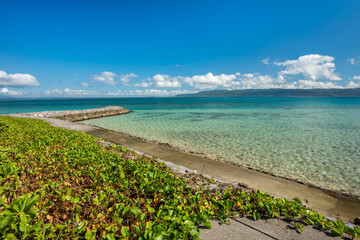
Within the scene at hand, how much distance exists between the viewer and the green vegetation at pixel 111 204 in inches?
98.1

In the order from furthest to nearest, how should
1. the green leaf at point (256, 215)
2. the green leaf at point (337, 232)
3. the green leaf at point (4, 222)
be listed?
the green leaf at point (256, 215) → the green leaf at point (337, 232) → the green leaf at point (4, 222)

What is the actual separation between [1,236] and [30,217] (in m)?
0.39

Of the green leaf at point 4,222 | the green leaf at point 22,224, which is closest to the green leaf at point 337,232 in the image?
the green leaf at point 22,224

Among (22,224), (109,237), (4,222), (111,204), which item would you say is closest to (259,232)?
(109,237)

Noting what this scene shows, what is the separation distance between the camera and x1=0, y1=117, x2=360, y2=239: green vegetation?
2.49 meters

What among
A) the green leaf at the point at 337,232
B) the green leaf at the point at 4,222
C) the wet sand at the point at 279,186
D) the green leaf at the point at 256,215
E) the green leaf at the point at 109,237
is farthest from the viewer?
the wet sand at the point at 279,186

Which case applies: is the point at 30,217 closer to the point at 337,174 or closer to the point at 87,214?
the point at 87,214

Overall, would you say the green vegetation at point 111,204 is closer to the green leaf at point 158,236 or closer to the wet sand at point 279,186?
the green leaf at point 158,236

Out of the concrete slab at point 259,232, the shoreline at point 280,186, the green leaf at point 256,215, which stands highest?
the green leaf at point 256,215

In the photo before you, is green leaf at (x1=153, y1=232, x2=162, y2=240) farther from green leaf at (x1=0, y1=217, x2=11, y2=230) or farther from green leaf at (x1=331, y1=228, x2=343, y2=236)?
green leaf at (x1=331, y1=228, x2=343, y2=236)

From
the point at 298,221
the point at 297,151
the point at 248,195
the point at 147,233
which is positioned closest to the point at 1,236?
the point at 147,233

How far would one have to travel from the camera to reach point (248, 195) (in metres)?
4.15

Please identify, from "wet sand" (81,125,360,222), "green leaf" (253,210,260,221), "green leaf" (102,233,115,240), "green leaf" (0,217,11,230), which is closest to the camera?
"green leaf" (0,217,11,230)

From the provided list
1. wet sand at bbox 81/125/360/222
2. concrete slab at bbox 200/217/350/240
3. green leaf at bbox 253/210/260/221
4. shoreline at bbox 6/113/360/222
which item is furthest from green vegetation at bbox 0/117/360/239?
wet sand at bbox 81/125/360/222
